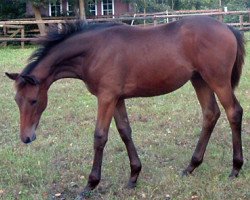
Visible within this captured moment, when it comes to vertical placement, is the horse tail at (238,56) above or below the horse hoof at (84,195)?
above

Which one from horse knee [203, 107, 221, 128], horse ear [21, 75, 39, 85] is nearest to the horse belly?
horse knee [203, 107, 221, 128]

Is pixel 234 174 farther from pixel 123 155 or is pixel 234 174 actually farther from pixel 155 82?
pixel 123 155

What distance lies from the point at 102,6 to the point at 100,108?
25.0m

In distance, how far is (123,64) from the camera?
461 centimetres

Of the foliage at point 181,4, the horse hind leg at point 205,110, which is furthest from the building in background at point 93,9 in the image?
the horse hind leg at point 205,110

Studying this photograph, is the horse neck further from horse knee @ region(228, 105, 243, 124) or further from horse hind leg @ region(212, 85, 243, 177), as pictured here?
horse knee @ region(228, 105, 243, 124)

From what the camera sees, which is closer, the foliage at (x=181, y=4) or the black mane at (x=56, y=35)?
the black mane at (x=56, y=35)

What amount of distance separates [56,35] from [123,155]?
182 centimetres

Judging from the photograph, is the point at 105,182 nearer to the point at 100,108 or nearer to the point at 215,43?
the point at 100,108

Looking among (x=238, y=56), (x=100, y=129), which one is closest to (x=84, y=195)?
(x=100, y=129)

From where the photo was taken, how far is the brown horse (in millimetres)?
4551

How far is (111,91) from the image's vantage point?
4.55m

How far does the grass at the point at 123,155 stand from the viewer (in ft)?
15.7

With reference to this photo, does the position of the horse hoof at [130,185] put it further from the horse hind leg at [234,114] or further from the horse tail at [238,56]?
the horse tail at [238,56]
